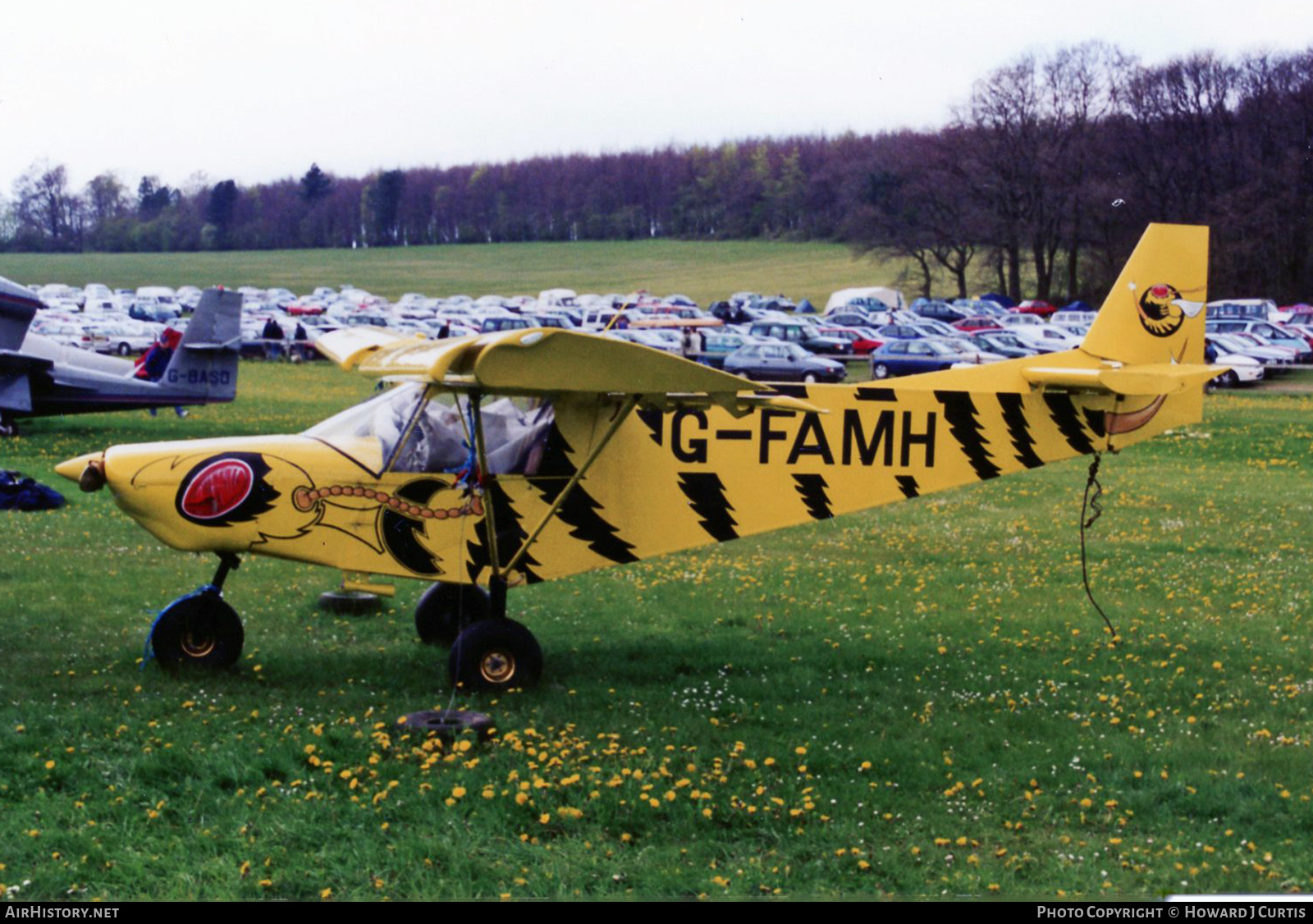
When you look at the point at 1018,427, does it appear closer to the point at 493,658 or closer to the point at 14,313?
the point at 493,658

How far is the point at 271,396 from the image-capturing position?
117 ft

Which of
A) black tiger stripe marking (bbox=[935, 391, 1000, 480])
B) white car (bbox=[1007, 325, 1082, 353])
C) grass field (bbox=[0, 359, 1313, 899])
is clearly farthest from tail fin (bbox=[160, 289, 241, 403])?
white car (bbox=[1007, 325, 1082, 353])

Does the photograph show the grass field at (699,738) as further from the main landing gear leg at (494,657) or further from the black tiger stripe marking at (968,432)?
the black tiger stripe marking at (968,432)

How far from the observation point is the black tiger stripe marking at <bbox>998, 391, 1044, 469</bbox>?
34.2 feet

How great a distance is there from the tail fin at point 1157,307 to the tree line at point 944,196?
63.4m

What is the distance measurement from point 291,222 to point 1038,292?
326 ft

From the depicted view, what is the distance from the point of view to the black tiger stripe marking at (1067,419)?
10547 millimetres

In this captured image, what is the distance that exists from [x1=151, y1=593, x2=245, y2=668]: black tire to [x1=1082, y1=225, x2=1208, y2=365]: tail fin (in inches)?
290

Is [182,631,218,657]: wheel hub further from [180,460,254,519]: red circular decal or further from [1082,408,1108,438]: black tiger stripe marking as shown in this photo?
[1082,408,1108,438]: black tiger stripe marking

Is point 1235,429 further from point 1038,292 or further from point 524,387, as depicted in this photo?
point 1038,292

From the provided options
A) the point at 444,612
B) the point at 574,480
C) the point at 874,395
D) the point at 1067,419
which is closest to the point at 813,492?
the point at 874,395

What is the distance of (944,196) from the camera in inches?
3506

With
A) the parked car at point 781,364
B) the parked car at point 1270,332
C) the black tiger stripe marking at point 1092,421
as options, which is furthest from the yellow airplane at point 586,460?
the parked car at point 1270,332
